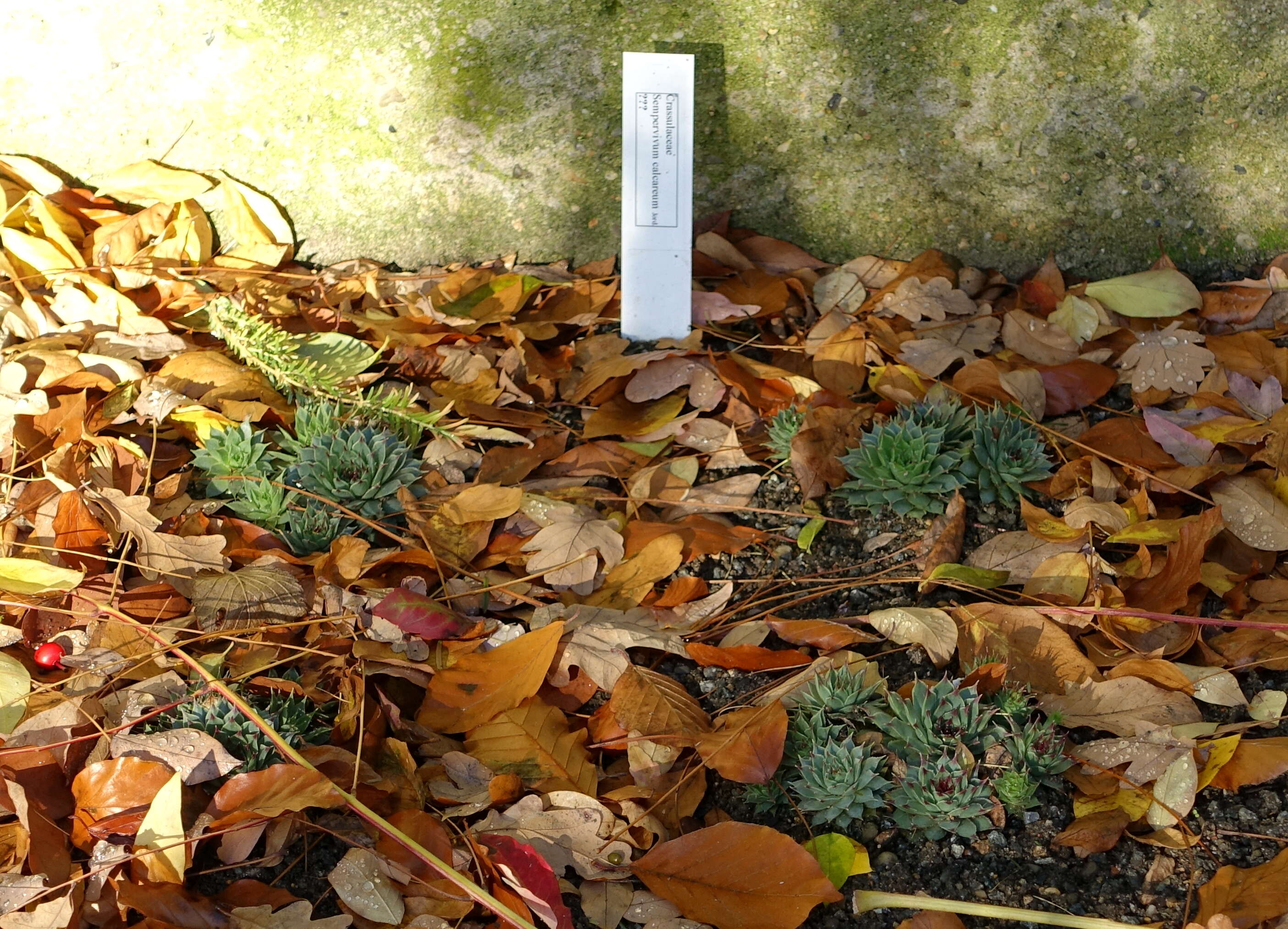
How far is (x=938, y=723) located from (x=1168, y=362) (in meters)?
A: 1.08

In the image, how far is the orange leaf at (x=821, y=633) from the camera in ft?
5.41

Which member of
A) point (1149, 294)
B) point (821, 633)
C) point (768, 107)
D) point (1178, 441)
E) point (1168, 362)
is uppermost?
point (768, 107)

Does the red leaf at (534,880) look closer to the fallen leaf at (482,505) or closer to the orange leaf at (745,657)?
the orange leaf at (745,657)

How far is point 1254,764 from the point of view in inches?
56.6

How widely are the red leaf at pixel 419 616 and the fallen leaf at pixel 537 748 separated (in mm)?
174

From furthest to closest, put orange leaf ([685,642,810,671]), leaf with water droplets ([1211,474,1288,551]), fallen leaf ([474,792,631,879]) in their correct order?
1. leaf with water droplets ([1211,474,1288,551])
2. orange leaf ([685,642,810,671])
3. fallen leaf ([474,792,631,879])

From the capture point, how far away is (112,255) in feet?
7.57

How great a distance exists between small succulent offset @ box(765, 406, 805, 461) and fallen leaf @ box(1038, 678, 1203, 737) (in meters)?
0.66

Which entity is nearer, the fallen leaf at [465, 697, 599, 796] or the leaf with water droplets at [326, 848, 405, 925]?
the leaf with water droplets at [326, 848, 405, 925]

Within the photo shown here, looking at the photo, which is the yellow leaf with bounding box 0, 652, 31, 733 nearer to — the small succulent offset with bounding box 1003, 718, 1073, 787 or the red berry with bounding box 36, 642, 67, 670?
the red berry with bounding box 36, 642, 67, 670

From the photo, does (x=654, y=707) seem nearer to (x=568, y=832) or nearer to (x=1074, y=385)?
(x=568, y=832)

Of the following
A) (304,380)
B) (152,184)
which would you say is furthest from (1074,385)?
(152,184)

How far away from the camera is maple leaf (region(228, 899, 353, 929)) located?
1.31m

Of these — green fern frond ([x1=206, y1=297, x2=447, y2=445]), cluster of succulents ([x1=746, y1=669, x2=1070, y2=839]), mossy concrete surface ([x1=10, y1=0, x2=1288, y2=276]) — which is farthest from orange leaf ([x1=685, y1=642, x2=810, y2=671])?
mossy concrete surface ([x1=10, y1=0, x2=1288, y2=276])
